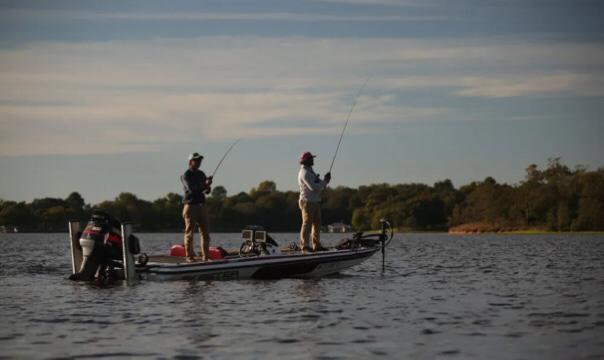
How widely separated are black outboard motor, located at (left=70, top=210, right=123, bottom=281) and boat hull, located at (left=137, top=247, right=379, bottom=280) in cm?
63

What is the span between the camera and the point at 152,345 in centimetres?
1112

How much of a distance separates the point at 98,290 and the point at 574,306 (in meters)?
8.63

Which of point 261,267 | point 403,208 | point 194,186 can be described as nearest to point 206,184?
point 194,186

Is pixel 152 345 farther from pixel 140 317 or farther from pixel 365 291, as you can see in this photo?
pixel 365 291

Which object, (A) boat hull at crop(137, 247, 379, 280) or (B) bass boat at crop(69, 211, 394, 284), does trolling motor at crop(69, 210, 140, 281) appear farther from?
(A) boat hull at crop(137, 247, 379, 280)

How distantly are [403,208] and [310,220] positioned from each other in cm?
13453

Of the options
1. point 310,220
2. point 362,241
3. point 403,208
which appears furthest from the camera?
point 403,208

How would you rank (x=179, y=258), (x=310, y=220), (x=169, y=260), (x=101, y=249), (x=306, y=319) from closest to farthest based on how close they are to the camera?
(x=306, y=319) < (x=101, y=249) < (x=310, y=220) < (x=169, y=260) < (x=179, y=258)

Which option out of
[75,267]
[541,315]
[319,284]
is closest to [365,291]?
[319,284]

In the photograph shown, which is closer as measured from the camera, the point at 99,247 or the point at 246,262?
the point at 99,247

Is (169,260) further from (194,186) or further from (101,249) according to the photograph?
(194,186)

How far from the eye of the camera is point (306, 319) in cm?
1343

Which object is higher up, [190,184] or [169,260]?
[190,184]

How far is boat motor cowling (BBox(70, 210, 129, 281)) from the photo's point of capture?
18328 millimetres
